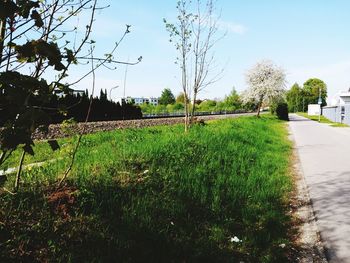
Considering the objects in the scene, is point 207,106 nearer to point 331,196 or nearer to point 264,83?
point 264,83

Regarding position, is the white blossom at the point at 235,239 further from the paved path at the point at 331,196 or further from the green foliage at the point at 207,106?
the green foliage at the point at 207,106

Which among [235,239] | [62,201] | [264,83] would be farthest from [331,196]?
[264,83]

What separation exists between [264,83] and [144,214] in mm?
45838

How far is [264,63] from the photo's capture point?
50062 mm

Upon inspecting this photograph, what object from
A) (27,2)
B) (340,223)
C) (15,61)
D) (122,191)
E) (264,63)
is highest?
(264,63)

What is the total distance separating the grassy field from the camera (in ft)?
12.6

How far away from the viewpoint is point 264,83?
48.1 metres

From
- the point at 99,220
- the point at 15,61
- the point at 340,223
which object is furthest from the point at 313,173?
the point at 15,61

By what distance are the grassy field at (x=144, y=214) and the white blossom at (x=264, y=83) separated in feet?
137

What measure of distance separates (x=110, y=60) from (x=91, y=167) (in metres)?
2.75

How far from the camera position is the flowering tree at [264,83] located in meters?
47.5

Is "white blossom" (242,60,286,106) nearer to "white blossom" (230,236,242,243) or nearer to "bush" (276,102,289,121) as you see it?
"bush" (276,102,289,121)

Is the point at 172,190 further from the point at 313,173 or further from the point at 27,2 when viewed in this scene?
the point at 313,173

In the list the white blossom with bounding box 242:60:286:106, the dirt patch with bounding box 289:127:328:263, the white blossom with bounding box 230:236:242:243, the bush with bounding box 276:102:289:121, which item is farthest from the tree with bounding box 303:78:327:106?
the white blossom with bounding box 230:236:242:243
